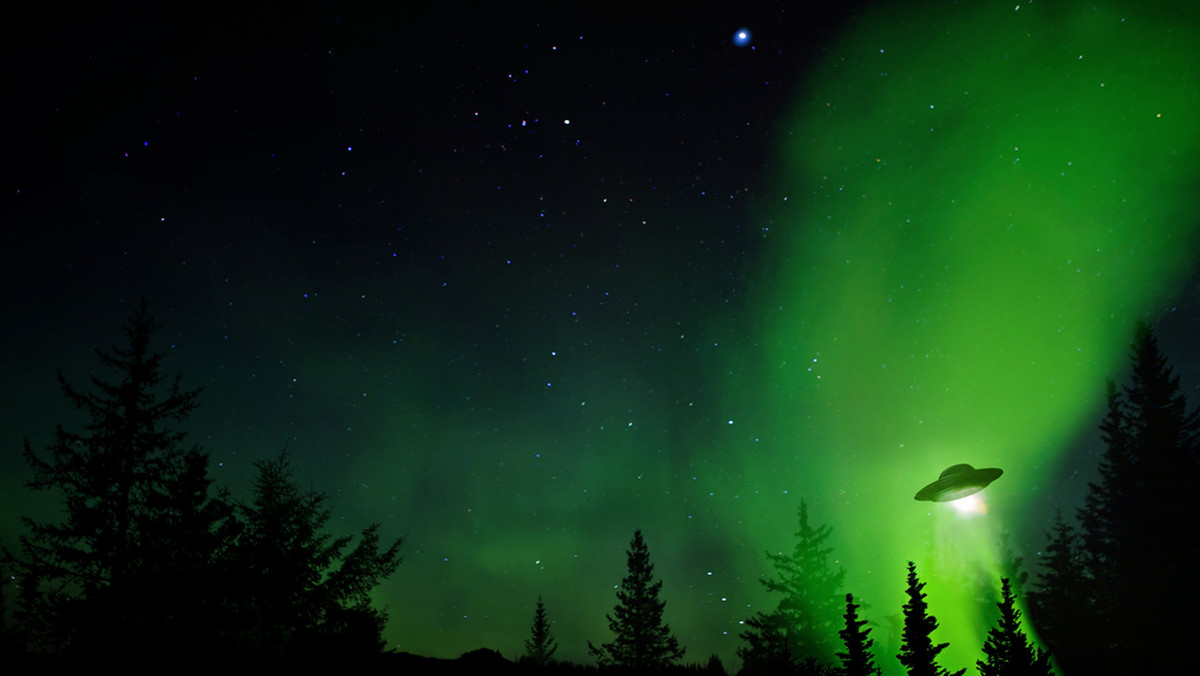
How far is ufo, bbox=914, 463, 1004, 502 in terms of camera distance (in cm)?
1579

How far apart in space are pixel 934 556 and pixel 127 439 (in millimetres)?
63234

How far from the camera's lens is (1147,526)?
2408cm

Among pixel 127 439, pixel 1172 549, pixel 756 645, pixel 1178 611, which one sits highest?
pixel 127 439

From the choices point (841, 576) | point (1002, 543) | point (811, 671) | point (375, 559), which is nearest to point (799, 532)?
point (841, 576)

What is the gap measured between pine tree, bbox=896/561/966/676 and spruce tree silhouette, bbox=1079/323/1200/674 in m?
21.9

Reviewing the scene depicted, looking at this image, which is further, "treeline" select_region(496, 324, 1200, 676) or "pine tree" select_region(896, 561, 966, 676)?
"treeline" select_region(496, 324, 1200, 676)

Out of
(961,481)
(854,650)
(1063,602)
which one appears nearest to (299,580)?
(854,650)

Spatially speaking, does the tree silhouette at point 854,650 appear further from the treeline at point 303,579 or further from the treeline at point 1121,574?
the treeline at point 1121,574

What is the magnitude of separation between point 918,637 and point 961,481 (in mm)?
8303

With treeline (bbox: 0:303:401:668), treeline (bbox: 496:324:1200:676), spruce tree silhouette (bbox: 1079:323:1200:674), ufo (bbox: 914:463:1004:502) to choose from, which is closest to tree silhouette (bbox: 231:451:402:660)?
treeline (bbox: 0:303:401:668)

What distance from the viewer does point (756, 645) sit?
106ft

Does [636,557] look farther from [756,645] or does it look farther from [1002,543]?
[1002,543]

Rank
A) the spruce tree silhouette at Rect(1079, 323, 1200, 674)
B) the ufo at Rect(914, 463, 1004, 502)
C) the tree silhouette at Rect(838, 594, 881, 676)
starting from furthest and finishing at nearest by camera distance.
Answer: the spruce tree silhouette at Rect(1079, 323, 1200, 674) < the ufo at Rect(914, 463, 1004, 502) < the tree silhouette at Rect(838, 594, 881, 676)

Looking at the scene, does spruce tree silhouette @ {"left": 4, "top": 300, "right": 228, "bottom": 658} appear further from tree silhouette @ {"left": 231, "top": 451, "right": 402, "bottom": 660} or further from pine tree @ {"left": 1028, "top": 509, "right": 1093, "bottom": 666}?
pine tree @ {"left": 1028, "top": 509, "right": 1093, "bottom": 666}
